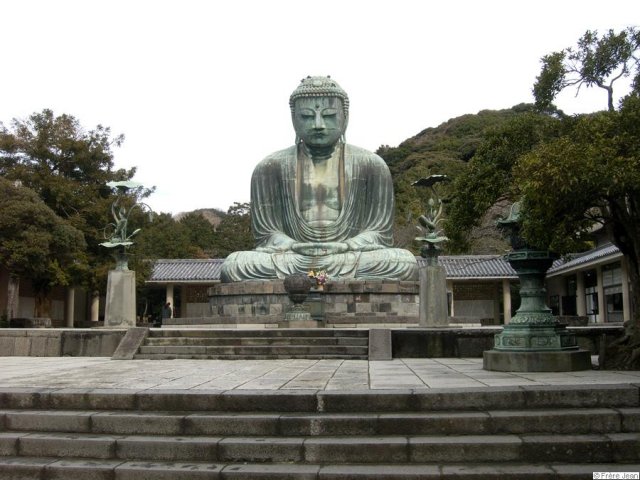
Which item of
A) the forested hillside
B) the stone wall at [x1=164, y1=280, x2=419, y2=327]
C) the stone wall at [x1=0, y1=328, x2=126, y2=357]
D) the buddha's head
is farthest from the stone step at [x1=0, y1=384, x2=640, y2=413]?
the forested hillside

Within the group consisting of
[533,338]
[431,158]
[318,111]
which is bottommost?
[533,338]

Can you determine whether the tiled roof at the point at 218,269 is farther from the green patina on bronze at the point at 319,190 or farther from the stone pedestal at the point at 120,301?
the stone pedestal at the point at 120,301

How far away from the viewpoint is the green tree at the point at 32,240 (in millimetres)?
21609

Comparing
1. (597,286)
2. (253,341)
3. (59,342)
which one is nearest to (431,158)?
(597,286)

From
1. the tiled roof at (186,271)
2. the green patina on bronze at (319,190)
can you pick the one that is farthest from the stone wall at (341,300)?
the tiled roof at (186,271)

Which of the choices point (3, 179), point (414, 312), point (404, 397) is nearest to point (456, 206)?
point (404, 397)

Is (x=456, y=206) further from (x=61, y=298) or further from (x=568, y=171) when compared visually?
(x=61, y=298)

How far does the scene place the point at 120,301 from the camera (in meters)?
13.2

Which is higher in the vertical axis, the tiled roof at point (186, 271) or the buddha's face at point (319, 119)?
the buddha's face at point (319, 119)

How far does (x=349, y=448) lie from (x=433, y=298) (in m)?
7.56

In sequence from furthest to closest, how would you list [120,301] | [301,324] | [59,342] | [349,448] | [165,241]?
[165,241] < [120,301] < [301,324] < [59,342] < [349,448]

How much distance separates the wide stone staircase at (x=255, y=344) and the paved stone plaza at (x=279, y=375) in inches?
23.2

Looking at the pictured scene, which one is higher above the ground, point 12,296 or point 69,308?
point 12,296

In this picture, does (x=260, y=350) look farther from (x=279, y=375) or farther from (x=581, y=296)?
(x=581, y=296)
